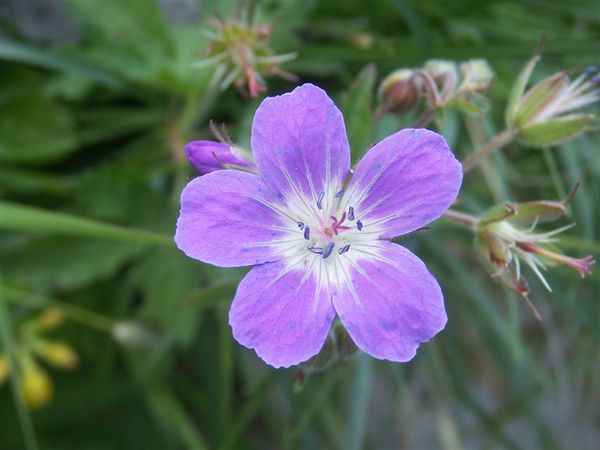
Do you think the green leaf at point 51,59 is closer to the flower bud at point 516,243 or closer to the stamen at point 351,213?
the stamen at point 351,213

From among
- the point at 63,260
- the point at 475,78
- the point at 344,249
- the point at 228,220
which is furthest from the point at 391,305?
the point at 63,260

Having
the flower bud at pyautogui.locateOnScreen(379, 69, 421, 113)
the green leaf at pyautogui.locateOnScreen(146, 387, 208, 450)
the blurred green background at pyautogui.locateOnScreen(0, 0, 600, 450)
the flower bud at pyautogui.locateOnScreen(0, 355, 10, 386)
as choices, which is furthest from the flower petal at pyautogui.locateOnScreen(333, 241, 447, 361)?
the flower bud at pyautogui.locateOnScreen(0, 355, 10, 386)

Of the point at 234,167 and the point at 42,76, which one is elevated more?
the point at 42,76

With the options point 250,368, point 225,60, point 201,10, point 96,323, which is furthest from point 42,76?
point 250,368

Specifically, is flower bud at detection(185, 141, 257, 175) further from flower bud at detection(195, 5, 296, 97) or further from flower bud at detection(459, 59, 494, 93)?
flower bud at detection(459, 59, 494, 93)

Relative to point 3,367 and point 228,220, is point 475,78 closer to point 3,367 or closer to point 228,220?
point 228,220

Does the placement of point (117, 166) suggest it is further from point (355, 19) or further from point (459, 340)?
point (459, 340)
